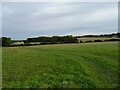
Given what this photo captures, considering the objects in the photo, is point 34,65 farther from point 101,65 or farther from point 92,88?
point 92,88

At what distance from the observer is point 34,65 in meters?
33.7

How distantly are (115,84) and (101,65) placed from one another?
38.4ft

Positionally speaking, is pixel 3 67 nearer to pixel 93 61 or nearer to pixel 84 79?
pixel 84 79

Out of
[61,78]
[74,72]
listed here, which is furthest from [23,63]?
[61,78]

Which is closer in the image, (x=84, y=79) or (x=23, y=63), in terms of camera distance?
(x=84, y=79)

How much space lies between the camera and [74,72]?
30109 mm

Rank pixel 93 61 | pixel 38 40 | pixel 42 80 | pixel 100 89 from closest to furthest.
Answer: pixel 100 89
pixel 42 80
pixel 93 61
pixel 38 40

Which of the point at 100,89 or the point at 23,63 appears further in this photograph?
the point at 23,63

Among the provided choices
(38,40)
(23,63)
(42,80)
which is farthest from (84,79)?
(38,40)

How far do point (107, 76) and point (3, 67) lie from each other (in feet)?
32.1

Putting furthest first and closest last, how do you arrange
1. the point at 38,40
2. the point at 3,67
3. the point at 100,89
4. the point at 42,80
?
the point at 38,40, the point at 3,67, the point at 42,80, the point at 100,89

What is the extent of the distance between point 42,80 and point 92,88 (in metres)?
4.32

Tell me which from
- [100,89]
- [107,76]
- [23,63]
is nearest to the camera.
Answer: [100,89]

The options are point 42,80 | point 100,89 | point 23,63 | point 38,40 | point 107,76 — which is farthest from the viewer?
point 38,40
